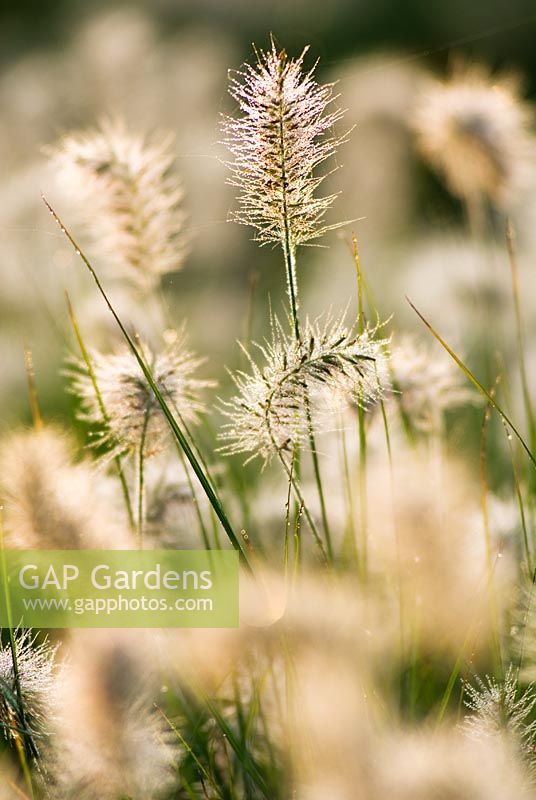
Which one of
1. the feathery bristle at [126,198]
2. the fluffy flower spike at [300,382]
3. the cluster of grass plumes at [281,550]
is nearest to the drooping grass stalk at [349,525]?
the cluster of grass plumes at [281,550]

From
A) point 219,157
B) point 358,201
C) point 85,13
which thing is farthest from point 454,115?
point 85,13

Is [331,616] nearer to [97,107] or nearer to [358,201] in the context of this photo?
[358,201]

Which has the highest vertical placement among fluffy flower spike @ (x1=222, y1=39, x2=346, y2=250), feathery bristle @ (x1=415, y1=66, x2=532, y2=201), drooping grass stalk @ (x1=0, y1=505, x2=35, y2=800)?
feathery bristle @ (x1=415, y1=66, x2=532, y2=201)

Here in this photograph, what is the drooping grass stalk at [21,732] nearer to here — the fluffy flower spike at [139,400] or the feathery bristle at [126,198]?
the fluffy flower spike at [139,400]

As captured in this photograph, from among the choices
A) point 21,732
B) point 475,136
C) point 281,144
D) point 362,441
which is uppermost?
point 475,136

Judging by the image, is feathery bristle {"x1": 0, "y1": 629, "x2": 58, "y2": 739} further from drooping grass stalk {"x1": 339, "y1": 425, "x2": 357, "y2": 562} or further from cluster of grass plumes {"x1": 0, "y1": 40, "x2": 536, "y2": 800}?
drooping grass stalk {"x1": 339, "y1": 425, "x2": 357, "y2": 562}

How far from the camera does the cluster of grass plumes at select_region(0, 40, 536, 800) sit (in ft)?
1.80

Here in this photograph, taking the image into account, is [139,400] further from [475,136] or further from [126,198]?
[475,136]

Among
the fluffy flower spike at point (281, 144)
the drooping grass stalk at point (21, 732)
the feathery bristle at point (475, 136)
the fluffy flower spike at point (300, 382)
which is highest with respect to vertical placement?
the feathery bristle at point (475, 136)

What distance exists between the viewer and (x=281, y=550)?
2.59ft

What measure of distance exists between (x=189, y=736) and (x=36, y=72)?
46.9 inches

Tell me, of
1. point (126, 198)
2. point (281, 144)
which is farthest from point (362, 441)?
point (126, 198)

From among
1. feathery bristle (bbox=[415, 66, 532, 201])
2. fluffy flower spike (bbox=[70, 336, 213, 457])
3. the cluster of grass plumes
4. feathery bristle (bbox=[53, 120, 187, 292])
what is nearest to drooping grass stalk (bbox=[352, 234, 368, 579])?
the cluster of grass plumes

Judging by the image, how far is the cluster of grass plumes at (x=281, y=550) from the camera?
1.80ft
